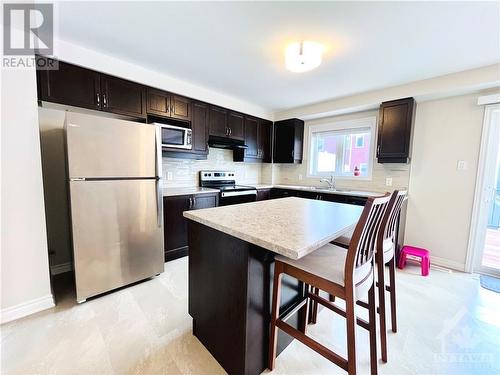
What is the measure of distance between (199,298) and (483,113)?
12.1 ft

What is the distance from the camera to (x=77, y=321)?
1.67 metres

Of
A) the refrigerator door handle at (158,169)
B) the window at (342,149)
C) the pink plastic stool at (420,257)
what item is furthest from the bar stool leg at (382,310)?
the window at (342,149)

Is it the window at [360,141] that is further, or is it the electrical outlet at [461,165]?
the window at [360,141]

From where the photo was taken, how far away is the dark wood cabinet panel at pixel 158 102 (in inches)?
104

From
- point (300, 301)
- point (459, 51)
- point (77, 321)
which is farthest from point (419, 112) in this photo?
point (77, 321)

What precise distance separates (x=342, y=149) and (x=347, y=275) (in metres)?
3.26

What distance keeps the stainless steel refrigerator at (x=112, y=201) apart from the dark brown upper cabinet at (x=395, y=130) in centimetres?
297

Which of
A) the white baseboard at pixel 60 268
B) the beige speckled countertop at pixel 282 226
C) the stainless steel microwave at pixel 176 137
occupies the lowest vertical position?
the white baseboard at pixel 60 268

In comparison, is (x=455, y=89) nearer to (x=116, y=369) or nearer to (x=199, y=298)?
(x=199, y=298)

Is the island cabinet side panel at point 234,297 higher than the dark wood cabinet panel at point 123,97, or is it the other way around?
the dark wood cabinet panel at point 123,97

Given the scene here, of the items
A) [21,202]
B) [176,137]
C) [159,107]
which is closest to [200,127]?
[176,137]

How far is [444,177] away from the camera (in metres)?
2.78

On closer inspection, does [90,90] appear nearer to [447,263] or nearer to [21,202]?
[21,202]

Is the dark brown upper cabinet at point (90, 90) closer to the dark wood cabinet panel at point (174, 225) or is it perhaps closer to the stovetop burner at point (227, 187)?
the dark wood cabinet panel at point (174, 225)
